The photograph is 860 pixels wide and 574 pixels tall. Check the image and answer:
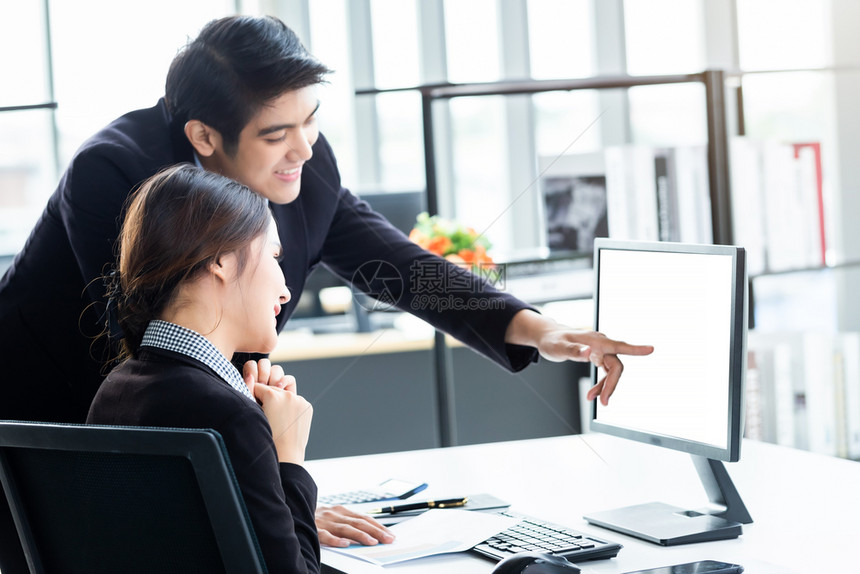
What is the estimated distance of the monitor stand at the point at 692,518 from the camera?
1193mm

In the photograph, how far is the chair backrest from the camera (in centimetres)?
78

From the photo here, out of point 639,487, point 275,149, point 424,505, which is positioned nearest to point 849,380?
point 639,487

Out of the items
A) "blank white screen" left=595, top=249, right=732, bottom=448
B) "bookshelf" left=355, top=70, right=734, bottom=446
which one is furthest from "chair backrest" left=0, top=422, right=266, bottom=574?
"bookshelf" left=355, top=70, right=734, bottom=446

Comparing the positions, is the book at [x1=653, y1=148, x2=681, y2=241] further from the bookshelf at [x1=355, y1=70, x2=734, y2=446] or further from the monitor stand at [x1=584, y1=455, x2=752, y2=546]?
the monitor stand at [x1=584, y1=455, x2=752, y2=546]

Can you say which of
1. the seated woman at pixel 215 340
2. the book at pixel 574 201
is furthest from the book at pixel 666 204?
the seated woman at pixel 215 340

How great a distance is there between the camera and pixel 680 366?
1.27m

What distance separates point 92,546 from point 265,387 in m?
0.30

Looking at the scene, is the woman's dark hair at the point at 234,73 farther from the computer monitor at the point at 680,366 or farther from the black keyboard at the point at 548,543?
the black keyboard at the point at 548,543

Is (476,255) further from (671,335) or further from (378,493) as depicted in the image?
(671,335)

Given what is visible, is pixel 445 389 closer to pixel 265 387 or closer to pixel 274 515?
pixel 265 387

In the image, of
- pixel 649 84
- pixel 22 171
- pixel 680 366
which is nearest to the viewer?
pixel 680 366

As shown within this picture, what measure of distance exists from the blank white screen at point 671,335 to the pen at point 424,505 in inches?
9.6

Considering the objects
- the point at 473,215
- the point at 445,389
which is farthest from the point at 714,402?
the point at 473,215

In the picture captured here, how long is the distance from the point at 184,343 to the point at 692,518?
70 cm
